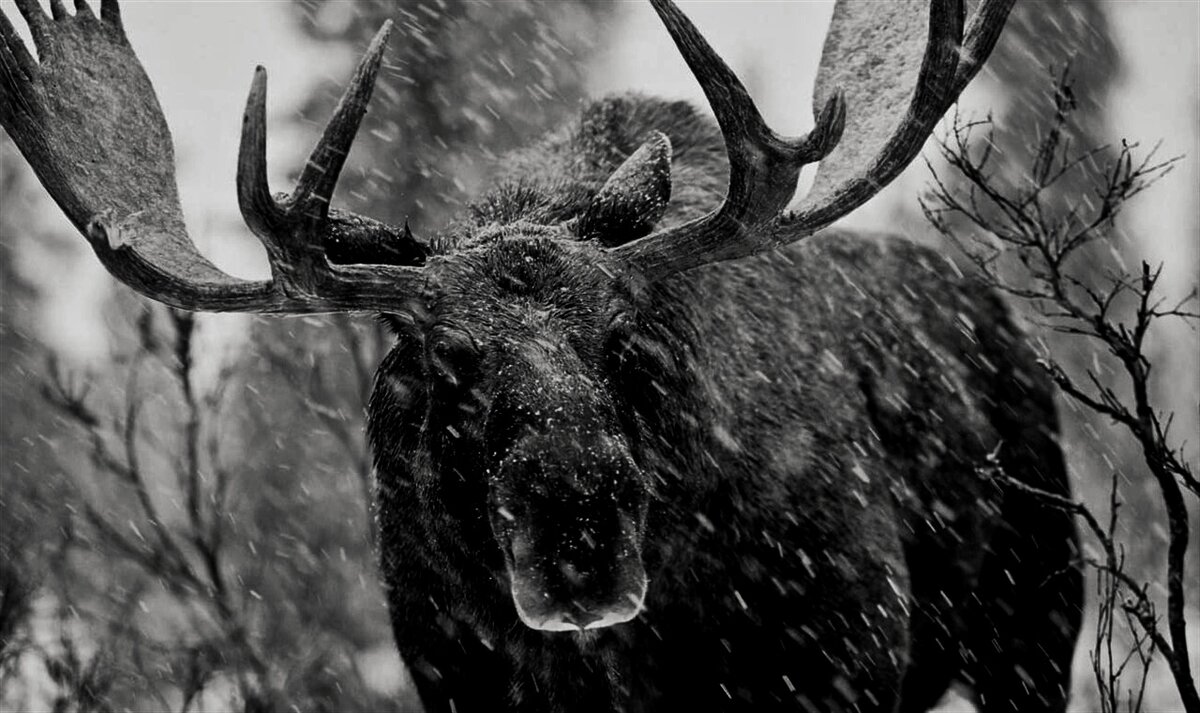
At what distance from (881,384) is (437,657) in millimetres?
2085

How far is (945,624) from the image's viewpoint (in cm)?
564

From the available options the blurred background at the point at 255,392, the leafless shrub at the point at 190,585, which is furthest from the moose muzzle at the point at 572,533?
the leafless shrub at the point at 190,585

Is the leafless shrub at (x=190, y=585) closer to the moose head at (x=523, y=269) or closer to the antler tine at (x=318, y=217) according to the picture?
the moose head at (x=523, y=269)

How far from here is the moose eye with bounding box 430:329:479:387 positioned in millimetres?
3645

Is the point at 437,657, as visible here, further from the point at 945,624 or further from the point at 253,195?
the point at 945,624

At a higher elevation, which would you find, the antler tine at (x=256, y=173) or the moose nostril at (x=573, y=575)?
the antler tine at (x=256, y=173)

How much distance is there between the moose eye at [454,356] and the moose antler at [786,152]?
55cm

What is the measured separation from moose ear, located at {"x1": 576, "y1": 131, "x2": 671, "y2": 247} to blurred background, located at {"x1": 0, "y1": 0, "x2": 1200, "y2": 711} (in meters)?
1.25

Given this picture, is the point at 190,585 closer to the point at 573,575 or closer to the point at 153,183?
the point at 153,183

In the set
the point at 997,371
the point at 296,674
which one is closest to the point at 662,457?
the point at 997,371

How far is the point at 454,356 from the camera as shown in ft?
12.1

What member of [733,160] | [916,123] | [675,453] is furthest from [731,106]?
[675,453]

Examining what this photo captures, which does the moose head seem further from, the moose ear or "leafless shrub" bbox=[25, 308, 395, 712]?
"leafless shrub" bbox=[25, 308, 395, 712]

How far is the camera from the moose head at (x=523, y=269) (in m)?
3.29
